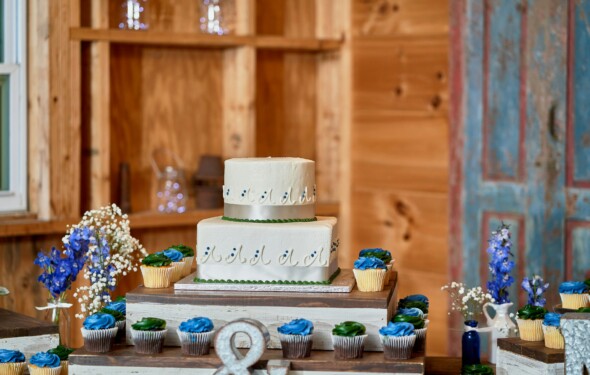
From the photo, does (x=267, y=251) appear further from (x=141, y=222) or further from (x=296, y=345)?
(x=141, y=222)

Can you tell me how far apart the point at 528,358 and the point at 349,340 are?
1.22ft

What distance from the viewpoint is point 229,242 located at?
2217 millimetres

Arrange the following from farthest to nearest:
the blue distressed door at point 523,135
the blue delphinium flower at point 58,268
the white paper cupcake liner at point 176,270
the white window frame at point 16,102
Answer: the white window frame at point 16,102
the blue distressed door at point 523,135
the blue delphinium flower at point 58,268
the white paper cupcake liner at point 176,270

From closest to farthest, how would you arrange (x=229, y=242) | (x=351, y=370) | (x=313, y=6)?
(x=351, y=370) → (x=229, y=242) → (x=313, y=6)

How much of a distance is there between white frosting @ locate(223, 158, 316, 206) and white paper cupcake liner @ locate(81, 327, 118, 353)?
388 millimetres

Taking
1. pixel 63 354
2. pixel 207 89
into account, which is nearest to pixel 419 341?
pixel 63 354

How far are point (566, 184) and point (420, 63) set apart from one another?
0.84 meters

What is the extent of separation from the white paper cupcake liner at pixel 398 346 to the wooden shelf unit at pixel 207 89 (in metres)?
2.23

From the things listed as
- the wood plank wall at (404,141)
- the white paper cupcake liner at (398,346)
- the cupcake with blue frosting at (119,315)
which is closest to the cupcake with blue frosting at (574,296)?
the white paper cupcake liner at (398,346)

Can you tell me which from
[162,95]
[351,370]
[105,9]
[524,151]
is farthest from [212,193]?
[351,370]

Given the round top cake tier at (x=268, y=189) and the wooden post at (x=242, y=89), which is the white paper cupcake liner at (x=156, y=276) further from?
the wooden post at (x=242, y=89)

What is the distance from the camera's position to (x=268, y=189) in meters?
2.25

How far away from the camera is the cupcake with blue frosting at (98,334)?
7.00 feet

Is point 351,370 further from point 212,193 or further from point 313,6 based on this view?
point 313,6
